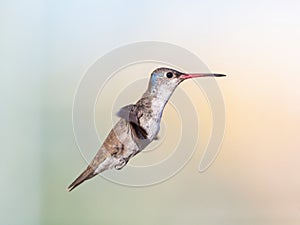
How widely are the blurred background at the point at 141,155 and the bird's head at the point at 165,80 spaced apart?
0.11 metres

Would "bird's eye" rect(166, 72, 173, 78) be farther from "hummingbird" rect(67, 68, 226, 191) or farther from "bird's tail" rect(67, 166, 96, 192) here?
"bird's tail" rect(67, 166, 96, 192)

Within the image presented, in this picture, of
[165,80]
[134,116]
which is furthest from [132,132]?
[165,80]

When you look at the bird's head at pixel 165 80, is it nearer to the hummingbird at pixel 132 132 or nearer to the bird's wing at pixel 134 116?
the hummingbird at pixel 132 132

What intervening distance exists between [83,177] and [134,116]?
334 mm

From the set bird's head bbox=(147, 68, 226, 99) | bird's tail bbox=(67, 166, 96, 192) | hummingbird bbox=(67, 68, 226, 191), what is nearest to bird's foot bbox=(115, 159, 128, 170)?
hummingbird bbox=(67, 68, 226, 191)

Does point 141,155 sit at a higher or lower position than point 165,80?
lower

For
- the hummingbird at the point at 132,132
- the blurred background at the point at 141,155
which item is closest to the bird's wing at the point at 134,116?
the hummingbird at the point at 132,132

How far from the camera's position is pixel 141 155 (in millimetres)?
1401

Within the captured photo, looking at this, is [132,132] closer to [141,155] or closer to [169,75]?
[141,155]

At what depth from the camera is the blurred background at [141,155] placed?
1.41m

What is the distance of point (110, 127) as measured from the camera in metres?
1.41
